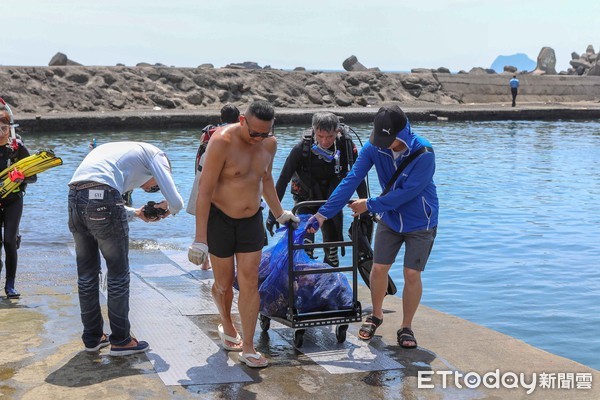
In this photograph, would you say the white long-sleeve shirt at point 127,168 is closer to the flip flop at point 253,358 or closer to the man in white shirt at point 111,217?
the man in white shirt at point 111,217

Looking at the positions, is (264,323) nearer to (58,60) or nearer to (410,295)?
(410,295)

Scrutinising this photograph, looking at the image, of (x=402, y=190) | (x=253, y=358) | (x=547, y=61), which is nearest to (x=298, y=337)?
(x=253, y=358)

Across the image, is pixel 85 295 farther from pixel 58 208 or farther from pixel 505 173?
pixel 505 173

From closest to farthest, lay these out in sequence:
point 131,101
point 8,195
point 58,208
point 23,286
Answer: point 8,195
point 23,286
point 58,208
point 131,101

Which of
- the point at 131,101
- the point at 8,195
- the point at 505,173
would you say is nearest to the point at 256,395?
the point at 8,195

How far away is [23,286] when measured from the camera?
771cm

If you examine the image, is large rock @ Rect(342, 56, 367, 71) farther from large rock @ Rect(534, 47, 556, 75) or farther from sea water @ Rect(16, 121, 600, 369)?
sea water @ Rect(16, 121, 600, 369)

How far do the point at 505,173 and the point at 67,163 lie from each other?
10379mm

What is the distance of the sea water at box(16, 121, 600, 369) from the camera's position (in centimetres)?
912

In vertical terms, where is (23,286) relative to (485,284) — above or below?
above

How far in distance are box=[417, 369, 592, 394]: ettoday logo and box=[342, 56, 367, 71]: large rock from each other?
149 feet

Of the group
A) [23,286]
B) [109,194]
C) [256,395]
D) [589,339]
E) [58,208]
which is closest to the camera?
[256,395]

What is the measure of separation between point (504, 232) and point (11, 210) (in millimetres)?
8416

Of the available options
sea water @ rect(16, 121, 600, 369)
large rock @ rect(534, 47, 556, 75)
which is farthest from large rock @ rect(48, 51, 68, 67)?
large rock @ rect(534, 47, 556, 75)
